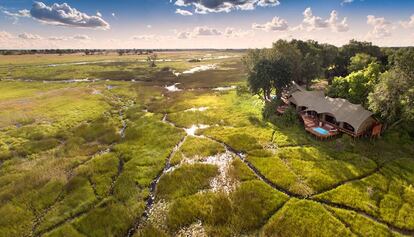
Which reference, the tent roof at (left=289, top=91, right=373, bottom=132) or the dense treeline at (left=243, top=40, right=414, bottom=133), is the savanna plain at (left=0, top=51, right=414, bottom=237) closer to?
the tent roof at (left=289, top=91, right=373, bottom=132)

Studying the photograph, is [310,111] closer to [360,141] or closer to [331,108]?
[331,108]

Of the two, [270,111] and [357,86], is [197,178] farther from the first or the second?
[357,86]

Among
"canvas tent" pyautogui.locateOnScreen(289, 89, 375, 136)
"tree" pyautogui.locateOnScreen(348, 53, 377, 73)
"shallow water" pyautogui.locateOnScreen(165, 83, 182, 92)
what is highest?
"tree" pyautogui.locateOnScreen(348, 53, 377, 73)

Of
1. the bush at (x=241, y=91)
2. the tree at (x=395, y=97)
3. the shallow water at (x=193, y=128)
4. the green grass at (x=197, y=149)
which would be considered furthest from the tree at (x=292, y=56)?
the green grass at (x=197, y=149)

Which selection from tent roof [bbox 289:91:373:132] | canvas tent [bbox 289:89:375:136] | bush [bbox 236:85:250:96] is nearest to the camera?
canvas tent [bbox 289:89:375:136]

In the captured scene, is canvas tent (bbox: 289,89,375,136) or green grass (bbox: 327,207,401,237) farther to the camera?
canvas tent (bbox: 289,89,375,136)

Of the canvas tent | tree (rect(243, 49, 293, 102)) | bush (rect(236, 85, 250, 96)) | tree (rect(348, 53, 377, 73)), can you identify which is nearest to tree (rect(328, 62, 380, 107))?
the canvas tent

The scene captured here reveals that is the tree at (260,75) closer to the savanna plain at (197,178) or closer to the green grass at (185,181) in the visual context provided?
the savanna plain at (197,178)
